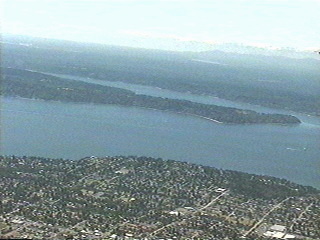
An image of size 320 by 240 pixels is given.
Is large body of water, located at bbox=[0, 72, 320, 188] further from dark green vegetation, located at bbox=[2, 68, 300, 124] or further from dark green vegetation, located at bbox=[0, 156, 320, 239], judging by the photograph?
dark green vegetation, located at bbox=[0, 156, 320, 239]

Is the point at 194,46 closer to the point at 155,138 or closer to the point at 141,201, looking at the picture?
the point at 155,138

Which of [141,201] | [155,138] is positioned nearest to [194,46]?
[155,138]

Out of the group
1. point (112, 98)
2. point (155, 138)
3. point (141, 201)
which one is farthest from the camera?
point (112, 98)

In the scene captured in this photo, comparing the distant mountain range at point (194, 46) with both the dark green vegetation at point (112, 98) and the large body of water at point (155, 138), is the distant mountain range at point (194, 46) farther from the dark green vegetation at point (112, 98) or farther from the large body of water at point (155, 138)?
the large body of water at point (155, 138)

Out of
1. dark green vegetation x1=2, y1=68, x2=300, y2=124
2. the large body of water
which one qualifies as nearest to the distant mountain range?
dark green vegetation x1=2, y1=68, x2=300, y2=124

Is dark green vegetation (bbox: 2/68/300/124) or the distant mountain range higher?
the distant mountain range

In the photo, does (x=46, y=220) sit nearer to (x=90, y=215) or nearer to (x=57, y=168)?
A: (x=90, y=215)

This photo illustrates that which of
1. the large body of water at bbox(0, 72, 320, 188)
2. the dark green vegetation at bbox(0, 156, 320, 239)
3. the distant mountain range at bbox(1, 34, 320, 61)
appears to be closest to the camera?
the dark green vegetation at bbox(0, 156, 320, 239)
